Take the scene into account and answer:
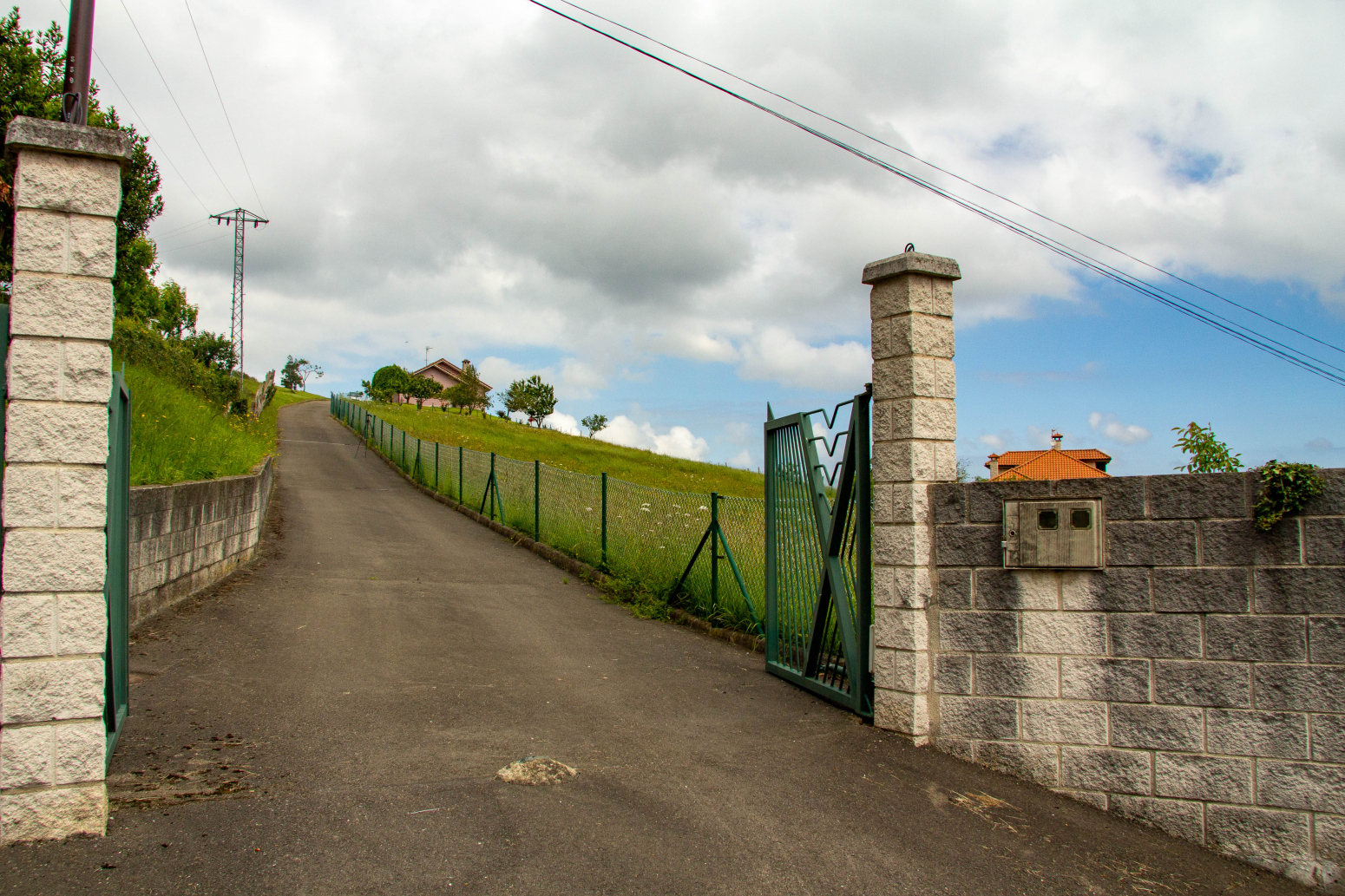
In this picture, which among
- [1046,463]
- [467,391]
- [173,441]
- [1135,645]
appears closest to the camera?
[1135,645]

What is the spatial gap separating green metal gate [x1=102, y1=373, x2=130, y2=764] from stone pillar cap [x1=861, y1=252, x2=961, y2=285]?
4389mm

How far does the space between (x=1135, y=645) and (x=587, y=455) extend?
38.5 metres

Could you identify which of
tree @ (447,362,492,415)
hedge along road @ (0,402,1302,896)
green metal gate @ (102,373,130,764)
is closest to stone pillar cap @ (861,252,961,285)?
hedge along road @ (0,402,1302,896)

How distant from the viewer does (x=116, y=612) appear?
15.2ft

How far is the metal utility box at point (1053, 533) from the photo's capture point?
4.51 metres

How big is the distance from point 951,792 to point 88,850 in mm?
4085

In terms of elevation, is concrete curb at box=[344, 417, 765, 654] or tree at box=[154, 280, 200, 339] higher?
tree at box=[154, 280, 200, 339]

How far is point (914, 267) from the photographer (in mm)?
5090

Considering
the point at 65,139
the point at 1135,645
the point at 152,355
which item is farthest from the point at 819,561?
the point at 152,355

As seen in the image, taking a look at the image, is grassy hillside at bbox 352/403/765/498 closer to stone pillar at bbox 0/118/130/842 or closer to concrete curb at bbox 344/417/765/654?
concrete curb at bbox 344/417/765/654

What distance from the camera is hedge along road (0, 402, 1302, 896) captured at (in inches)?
136

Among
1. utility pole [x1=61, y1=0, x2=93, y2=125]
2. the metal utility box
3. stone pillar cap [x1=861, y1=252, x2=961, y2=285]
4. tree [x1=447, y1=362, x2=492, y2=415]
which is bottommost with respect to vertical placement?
the metal utility box

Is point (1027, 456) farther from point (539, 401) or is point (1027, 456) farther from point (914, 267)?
point (539, 401)

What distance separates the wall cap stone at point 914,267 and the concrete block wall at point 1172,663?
4.44 feet
